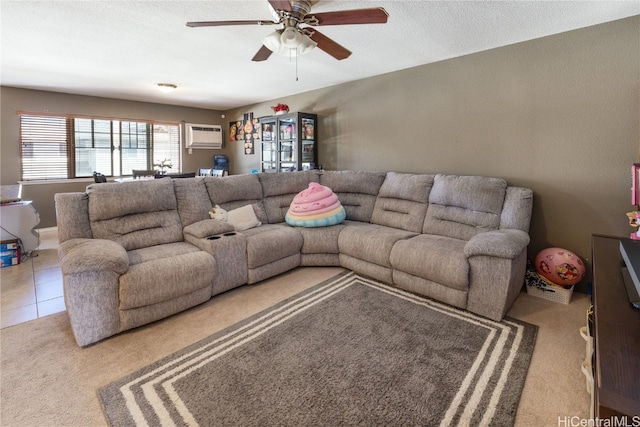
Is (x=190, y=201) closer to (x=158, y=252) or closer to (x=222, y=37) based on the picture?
(x=158, y=252)

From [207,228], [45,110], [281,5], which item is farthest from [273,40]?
[45,110]

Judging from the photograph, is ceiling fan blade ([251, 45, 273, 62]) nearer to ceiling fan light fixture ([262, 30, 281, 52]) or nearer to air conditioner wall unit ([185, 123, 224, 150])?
ceiling fan light fixture ([262, 30, 281, 52])

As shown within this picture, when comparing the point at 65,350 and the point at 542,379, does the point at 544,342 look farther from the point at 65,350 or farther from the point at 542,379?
the point at 65,350

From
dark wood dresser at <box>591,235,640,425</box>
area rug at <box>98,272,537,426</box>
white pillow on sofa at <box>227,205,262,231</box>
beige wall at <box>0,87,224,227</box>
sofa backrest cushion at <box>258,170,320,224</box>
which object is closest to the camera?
dark wood dresser at <box>591,235,640,425</box>

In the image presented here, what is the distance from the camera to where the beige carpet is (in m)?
1.46

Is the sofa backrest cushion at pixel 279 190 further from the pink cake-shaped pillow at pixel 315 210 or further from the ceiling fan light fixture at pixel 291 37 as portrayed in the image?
the ceiling fan light fixture at pixel 291 37

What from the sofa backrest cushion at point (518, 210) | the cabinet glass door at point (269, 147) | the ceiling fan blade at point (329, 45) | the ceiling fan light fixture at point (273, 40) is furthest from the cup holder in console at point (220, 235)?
the cabinet glass door at point (269, 147)

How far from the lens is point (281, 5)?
184 cm

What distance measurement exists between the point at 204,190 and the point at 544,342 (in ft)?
10.2

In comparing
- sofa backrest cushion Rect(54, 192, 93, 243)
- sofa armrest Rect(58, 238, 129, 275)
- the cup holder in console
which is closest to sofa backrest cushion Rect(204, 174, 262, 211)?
the cup holder in console

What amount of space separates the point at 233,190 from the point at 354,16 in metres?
2.14

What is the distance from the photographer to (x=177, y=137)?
6.39 metres

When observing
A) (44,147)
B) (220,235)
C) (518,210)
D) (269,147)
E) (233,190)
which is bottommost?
(220,235)

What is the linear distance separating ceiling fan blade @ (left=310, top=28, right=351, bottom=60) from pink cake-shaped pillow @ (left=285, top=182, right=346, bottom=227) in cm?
145
